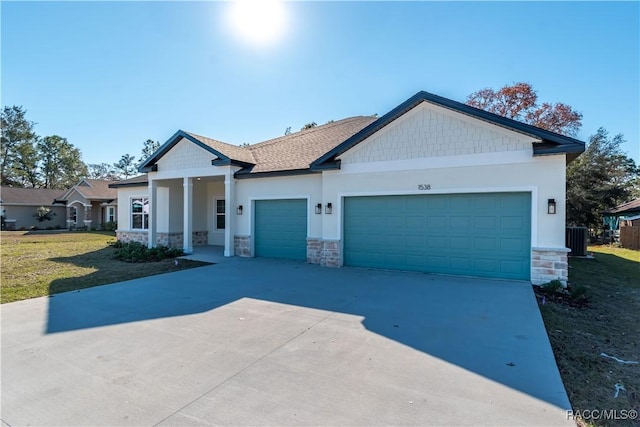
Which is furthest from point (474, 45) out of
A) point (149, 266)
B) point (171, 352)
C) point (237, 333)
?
point (149, 266)

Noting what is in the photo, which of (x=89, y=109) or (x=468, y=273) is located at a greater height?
(x=89, y=109)

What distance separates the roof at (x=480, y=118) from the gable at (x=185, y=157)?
5.45 metres

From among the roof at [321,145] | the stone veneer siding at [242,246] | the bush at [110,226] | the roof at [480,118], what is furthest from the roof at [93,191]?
the roof at [480,118]

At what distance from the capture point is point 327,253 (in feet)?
36.7

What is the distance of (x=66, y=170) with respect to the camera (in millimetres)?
53781

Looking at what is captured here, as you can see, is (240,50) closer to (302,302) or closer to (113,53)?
(113,53)

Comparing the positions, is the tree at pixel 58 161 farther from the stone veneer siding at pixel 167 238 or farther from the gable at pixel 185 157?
the gable at pixel 185 157

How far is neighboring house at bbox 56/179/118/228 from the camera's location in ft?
107

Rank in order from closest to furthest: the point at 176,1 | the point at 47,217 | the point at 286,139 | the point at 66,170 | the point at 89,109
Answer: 1. the point at 176,1
2. the point at 286,139
3. the point at 89,109
4. the point at 47,217
5. the point at 66,170

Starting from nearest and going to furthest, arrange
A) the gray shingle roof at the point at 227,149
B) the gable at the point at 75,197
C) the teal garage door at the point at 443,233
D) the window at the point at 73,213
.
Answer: the teal garage door at the point at 443,233, the gray shingle roof at the point at 227,149, the gable at the point at 75,197, the window at the point at 73,213

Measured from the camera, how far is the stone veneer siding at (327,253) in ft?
36.2

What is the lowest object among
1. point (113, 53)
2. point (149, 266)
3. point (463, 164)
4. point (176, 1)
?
point (149, 266)

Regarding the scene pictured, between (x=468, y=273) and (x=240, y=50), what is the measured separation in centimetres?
1049

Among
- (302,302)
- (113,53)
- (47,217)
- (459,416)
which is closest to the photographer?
(459,416)
